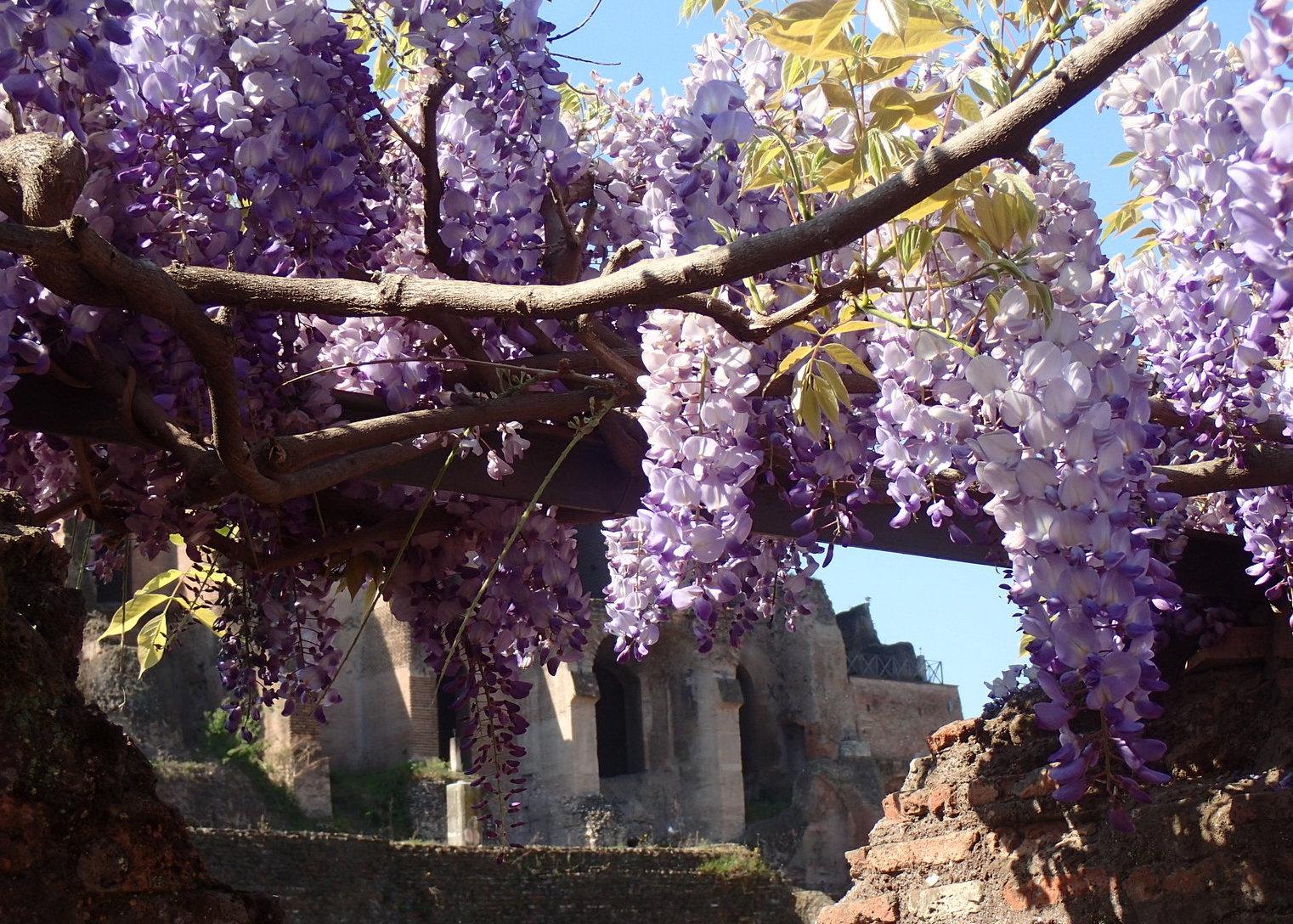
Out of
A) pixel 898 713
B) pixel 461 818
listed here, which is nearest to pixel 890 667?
pixel 898 713

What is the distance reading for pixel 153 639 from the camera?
453 centimetres

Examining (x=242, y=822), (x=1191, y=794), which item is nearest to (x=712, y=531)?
(x=1191, y=794)

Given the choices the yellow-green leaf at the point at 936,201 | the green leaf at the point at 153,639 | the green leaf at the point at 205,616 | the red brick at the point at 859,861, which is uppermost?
the yellow-green leaf at the point at 936,201

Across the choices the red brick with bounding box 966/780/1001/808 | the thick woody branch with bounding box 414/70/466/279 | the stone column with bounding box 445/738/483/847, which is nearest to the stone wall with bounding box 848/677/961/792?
the stone column with bounding box 445/738/483/847

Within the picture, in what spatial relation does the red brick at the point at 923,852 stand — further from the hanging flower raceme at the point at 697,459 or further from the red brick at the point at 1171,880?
the hanging flower raceme at the point at 697,459

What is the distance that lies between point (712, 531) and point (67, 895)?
4.35 feet

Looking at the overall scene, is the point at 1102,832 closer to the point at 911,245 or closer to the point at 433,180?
the point at 911,245

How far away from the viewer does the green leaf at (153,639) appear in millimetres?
4520

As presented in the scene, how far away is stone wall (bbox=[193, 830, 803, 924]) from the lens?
1622cm

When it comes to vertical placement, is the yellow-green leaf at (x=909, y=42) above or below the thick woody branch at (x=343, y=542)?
above

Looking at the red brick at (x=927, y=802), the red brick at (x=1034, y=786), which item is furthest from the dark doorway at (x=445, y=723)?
the red brick at (x=1034, y=786)

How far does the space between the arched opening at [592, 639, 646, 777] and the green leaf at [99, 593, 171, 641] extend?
25218 mm

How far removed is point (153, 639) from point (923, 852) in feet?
9.55

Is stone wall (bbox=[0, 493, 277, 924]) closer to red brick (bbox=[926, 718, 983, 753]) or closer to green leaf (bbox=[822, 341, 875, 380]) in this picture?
green leaf (bbox=[822, 341, 875, 380])
